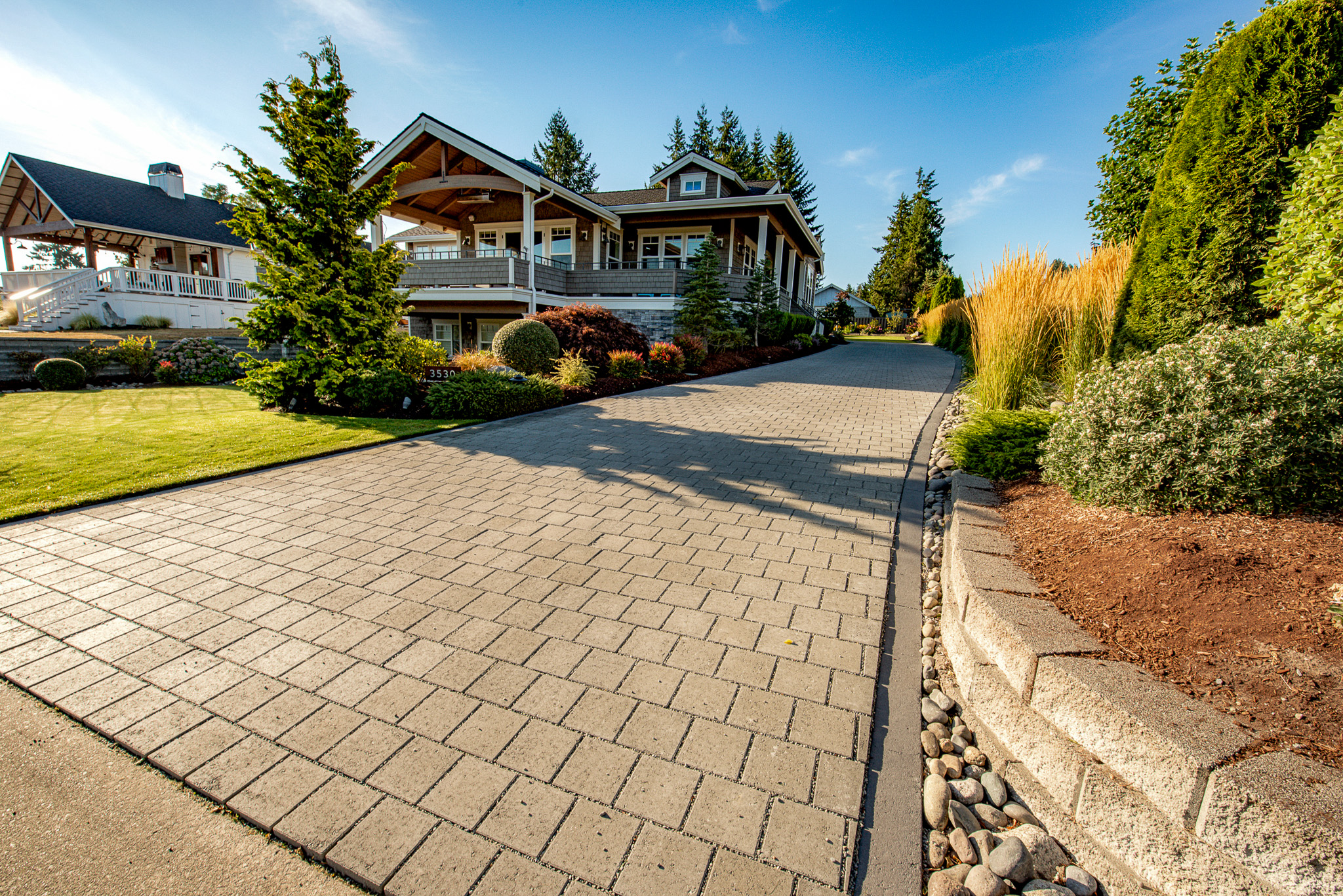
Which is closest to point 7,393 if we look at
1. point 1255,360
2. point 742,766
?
point 742,766

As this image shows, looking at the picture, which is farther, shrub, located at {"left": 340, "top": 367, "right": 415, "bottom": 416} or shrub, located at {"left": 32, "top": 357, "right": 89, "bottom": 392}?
shrub, located at {"left": 32, "top": 357, "right": 89, "bottom": 392}

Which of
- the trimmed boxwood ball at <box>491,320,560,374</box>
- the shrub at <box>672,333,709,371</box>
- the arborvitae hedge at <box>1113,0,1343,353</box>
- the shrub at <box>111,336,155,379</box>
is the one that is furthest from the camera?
the shrub at <box>672,333,709,371</box>

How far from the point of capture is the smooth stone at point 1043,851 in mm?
1759

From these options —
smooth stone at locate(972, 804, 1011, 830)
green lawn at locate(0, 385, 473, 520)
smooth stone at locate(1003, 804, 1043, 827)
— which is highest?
green lawn at locate(0, 385, 473, 520)

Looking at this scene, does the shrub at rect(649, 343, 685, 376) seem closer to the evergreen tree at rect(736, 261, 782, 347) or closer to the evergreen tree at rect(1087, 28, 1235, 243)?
the evergreen tree at rect(736, 261, 782, 347)

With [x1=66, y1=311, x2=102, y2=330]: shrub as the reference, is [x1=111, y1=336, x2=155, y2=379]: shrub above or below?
below

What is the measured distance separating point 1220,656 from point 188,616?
463 cm

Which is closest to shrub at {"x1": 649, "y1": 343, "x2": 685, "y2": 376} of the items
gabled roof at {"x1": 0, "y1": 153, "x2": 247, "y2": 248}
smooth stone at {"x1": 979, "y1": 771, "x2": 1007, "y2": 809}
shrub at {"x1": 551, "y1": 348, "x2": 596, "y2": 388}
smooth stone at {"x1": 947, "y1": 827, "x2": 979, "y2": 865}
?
shrub at {"x1": 551, "y1": 348, "x2": 596, "y2": 388}

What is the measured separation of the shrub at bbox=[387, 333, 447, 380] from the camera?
9.23 meters

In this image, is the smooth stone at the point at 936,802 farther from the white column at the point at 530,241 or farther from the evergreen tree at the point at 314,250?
the white column at the point at 530,241

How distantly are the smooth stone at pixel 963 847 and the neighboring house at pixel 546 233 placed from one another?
15774mm

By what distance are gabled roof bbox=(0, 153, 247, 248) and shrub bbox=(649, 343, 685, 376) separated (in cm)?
1488

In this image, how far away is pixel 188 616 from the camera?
2.93 metres

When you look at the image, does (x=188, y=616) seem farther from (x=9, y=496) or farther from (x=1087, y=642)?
(x=1087, y=642)
